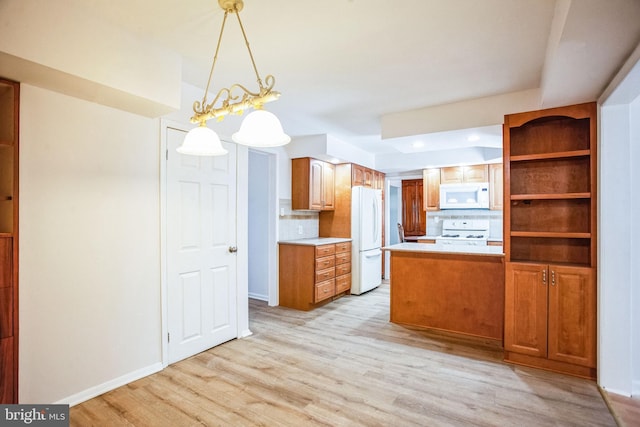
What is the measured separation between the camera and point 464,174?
18.3 ft

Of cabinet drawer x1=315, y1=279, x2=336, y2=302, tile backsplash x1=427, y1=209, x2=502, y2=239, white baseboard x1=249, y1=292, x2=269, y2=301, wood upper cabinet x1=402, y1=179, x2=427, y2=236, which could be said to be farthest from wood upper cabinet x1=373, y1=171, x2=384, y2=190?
white baseboard x1=249, y1=292, x2=269, y2=301

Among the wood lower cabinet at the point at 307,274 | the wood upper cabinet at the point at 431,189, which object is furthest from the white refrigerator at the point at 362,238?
the wood upper cabinet at the point at 431,189

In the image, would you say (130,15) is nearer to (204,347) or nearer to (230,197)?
(230,197)

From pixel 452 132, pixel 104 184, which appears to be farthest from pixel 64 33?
pixel 452 132

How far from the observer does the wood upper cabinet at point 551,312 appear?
2527 millimetres

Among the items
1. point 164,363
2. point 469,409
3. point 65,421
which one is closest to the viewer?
point 65,421

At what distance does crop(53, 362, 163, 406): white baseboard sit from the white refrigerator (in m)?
3.19

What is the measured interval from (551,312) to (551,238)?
669mm

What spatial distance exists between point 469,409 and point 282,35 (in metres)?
2.75

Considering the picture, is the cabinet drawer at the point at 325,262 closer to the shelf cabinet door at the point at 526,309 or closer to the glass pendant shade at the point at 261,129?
the shelf cabinet door at the point at 526,309

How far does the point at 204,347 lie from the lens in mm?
3041

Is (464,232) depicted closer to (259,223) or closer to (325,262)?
(325,262)

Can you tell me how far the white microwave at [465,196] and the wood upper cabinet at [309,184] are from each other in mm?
2183

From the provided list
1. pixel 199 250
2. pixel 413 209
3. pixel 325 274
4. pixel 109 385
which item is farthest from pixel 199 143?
pixel 413 209
